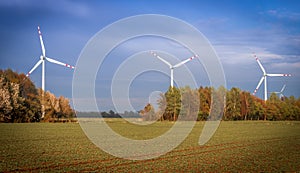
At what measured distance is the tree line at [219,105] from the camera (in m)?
108

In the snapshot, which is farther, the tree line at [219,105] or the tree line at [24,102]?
the tree line at [219,105]

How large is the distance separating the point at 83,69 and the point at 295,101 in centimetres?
13185

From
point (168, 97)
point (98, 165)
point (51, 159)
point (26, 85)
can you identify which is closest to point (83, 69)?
point (51, 159)

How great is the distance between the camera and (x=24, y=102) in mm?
90062

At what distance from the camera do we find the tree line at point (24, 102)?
84562 mm

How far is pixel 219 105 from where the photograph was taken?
411 ft

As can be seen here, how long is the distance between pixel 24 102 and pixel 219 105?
6234 centimetres

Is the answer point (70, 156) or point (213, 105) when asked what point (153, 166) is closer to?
point (70, 156)

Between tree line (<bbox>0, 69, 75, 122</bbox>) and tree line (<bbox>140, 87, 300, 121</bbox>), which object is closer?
tree line (<bbox>0, 69, 75, 122</bbox>)

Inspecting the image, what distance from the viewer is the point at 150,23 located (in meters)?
36.4

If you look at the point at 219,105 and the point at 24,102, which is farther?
the point at 219,105

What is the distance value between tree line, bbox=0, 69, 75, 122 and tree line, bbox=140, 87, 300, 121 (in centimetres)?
2259

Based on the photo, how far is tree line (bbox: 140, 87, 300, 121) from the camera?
10831cm

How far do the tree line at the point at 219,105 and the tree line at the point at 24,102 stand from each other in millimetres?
22591
